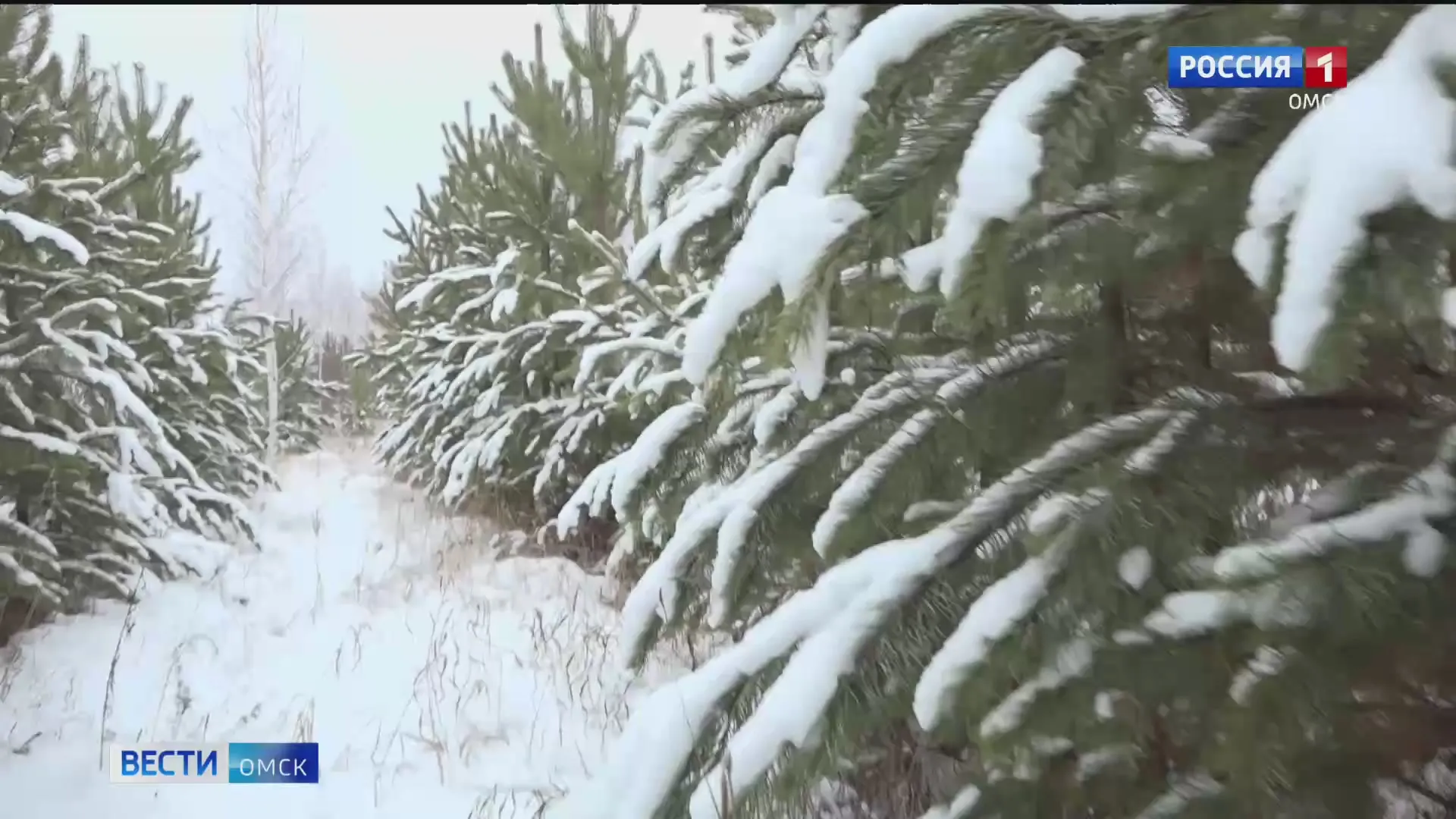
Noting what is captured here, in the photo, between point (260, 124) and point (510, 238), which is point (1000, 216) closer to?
point (510, 238)

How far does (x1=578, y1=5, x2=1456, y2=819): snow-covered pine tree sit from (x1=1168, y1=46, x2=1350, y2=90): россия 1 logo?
0.06 ft

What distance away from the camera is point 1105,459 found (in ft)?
3.16

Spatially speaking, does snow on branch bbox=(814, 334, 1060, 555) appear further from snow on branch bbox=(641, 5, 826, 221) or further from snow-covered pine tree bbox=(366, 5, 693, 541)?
snow-covered pine tree bbox=(366, 5, 693, 541)

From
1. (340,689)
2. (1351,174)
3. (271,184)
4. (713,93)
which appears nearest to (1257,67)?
(1351,174)

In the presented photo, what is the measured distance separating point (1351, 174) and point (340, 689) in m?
2.54

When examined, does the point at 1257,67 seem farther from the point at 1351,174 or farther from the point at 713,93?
the point at 713,93

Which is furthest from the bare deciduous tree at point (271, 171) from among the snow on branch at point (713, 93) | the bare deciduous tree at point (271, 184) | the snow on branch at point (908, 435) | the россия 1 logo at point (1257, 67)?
the россия 1 logo at point (1257, 67)

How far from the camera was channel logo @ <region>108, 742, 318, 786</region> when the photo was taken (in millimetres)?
1806

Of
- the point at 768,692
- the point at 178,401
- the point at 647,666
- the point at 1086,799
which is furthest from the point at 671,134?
the point at 178,401

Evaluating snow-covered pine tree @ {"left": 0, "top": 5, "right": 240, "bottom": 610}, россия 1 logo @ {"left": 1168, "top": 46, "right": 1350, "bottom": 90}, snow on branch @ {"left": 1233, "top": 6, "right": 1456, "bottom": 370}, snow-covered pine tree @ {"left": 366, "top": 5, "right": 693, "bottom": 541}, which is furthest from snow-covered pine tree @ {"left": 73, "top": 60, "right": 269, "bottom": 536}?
snow on branch @ {"left": 1233, "top": 6, "right": 1456, "bottom": 370}

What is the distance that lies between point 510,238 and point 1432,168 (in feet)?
15.2

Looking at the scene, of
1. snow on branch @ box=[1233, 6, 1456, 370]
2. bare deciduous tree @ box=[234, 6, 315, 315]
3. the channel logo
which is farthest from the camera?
bare deciduous tree @ box=[234, 6, 315, 315]

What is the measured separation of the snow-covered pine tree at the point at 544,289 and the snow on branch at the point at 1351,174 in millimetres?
2906

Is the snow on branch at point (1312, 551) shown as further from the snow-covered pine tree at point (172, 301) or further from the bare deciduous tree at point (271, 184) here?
the bare deciduous tree at point (271, 184)
